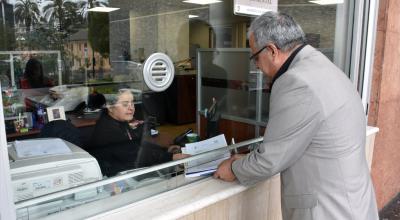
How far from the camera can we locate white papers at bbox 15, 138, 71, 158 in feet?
4.44

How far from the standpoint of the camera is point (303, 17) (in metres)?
2.69

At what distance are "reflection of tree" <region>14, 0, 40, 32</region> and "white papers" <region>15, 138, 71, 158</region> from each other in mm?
4713

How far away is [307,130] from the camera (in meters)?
1.26

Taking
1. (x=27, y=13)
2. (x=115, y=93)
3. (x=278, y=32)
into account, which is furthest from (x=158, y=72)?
(x=27, y=13)

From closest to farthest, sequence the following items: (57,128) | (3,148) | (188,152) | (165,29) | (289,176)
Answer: (3,148)
(289,176)
(188,152)
(57,128)
(165,29)

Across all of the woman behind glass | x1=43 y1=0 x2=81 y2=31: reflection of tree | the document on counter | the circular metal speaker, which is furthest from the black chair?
x1=43 y1=0 x2=81 y2=31: reflection of tree

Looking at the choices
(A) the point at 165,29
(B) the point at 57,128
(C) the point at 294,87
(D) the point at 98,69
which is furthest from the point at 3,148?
(A) the point at 165,29

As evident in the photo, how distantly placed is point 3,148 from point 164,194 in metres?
0.67

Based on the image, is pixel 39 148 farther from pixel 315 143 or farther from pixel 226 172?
pixel 315 143

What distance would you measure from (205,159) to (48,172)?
77 cm

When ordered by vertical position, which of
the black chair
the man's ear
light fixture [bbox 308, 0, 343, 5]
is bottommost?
the black chair

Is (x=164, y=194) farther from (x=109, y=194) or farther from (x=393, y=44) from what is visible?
(x=393, y=44)

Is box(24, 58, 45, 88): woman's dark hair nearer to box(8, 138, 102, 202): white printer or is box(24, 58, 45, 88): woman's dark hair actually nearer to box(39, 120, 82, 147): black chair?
box(39, 120, 82, 147): black chair

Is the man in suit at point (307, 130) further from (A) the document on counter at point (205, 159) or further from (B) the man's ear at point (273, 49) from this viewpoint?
(A) the document on counter at point (205, 159)
